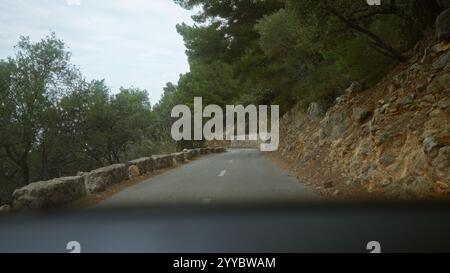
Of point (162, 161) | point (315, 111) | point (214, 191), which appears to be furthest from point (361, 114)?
point (162, 161)

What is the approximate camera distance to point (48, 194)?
7078 millimetres

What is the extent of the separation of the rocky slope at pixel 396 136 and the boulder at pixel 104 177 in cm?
573

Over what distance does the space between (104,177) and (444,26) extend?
9109 millimetres

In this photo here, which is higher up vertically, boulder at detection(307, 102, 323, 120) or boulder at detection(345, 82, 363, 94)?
boulder at detection(345, 82, 363, 94)

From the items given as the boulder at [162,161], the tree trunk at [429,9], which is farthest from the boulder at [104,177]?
the tree trunk at [429,9]

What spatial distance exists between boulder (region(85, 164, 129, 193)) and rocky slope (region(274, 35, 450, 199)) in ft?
18.8

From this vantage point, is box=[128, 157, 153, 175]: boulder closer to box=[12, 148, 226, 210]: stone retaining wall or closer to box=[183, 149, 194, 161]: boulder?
box=[12, 148, 226, 210]: stone retaining wall

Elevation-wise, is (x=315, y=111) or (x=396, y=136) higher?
(x=315, y=111)

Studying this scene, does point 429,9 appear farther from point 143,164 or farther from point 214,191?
point 143,164

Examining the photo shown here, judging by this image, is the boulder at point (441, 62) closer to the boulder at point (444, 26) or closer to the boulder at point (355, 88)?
the boulder at point (444, 26)

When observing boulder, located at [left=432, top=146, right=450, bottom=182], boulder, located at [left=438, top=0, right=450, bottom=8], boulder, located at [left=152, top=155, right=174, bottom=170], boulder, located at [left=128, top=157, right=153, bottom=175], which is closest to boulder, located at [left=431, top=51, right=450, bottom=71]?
boulder, located at [left=438, top=0, right=450, bottom=8]

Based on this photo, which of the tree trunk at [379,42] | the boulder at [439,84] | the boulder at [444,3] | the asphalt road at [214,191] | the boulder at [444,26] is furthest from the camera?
the tree trunk at [379,42]

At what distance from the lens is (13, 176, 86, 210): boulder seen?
21.3 ft

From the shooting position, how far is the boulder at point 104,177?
9773mm
